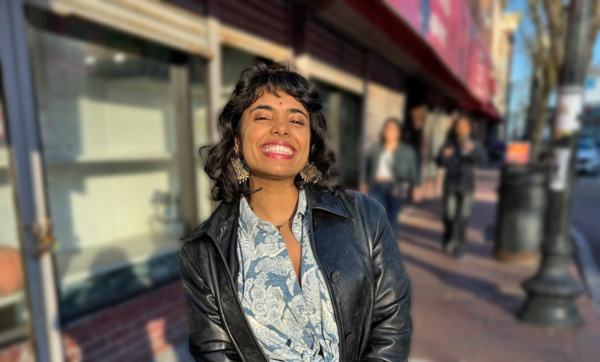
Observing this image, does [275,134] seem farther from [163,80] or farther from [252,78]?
[163,80]

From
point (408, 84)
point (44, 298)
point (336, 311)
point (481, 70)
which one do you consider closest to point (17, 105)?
point (44, 298)

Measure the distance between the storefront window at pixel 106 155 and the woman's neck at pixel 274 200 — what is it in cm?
211

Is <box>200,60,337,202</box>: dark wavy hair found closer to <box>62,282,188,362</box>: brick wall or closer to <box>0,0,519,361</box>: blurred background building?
<box>0,0,519,361</box>: blurred background building

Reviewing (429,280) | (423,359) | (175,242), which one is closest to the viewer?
(423,359)

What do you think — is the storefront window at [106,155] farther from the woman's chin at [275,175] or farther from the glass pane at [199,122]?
the woman's chin at [275,175]

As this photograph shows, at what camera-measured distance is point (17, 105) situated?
236 centimetres

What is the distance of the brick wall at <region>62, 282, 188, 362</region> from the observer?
109 inches

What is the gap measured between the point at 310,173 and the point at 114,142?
2684 millimetres

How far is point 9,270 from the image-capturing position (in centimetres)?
251

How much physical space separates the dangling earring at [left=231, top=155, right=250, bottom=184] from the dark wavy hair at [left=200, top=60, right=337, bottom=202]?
0.04 ft

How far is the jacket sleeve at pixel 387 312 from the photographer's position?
1.33 m

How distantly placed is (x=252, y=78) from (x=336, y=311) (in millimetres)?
826

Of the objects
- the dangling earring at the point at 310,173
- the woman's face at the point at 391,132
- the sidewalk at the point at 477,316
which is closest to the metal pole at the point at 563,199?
the sidewalk at the point at 477,316

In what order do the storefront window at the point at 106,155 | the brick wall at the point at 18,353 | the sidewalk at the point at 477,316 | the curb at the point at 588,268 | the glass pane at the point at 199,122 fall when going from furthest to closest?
the curb at the point at 588,268
the glass pane at the point at 199,122
the sidewalk at the point at 477,316
the storefront window at the point at 106,155
the brick wall at the point at 18,353
